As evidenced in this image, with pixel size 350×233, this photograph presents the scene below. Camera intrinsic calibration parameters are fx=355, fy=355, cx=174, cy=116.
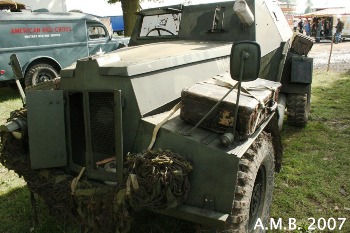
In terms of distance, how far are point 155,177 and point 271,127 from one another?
154cm

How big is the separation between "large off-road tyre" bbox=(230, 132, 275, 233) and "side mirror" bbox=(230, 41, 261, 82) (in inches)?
22.8

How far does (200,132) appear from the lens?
7.37 ft

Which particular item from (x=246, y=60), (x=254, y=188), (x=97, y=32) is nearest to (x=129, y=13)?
(x=97, y=32)

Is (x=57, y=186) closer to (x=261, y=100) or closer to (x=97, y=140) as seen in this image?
(x=97, y=140)

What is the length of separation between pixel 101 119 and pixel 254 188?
123 cm

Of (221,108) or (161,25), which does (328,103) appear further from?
(221,108)

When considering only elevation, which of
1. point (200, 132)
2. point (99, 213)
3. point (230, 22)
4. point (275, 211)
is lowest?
point (275, 211)

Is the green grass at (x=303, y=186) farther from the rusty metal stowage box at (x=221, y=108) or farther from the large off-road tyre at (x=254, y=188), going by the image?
the rusty metal stowage box at (x=221, y=108)

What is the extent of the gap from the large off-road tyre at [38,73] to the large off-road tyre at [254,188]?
276 inches

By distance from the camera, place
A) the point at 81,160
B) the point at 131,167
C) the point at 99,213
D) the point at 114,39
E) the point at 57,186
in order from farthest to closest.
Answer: the point at 114,39, the point at 81,160, the point at 57,186, the point at 99,213, the point at 131,167

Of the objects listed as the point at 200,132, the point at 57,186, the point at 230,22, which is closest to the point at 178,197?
the point at 200,132

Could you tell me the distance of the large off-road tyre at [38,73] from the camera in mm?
8398

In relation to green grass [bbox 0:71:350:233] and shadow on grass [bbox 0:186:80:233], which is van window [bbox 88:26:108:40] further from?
shadow on grass [bbox 0:186:80:233]

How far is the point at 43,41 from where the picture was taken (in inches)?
343
